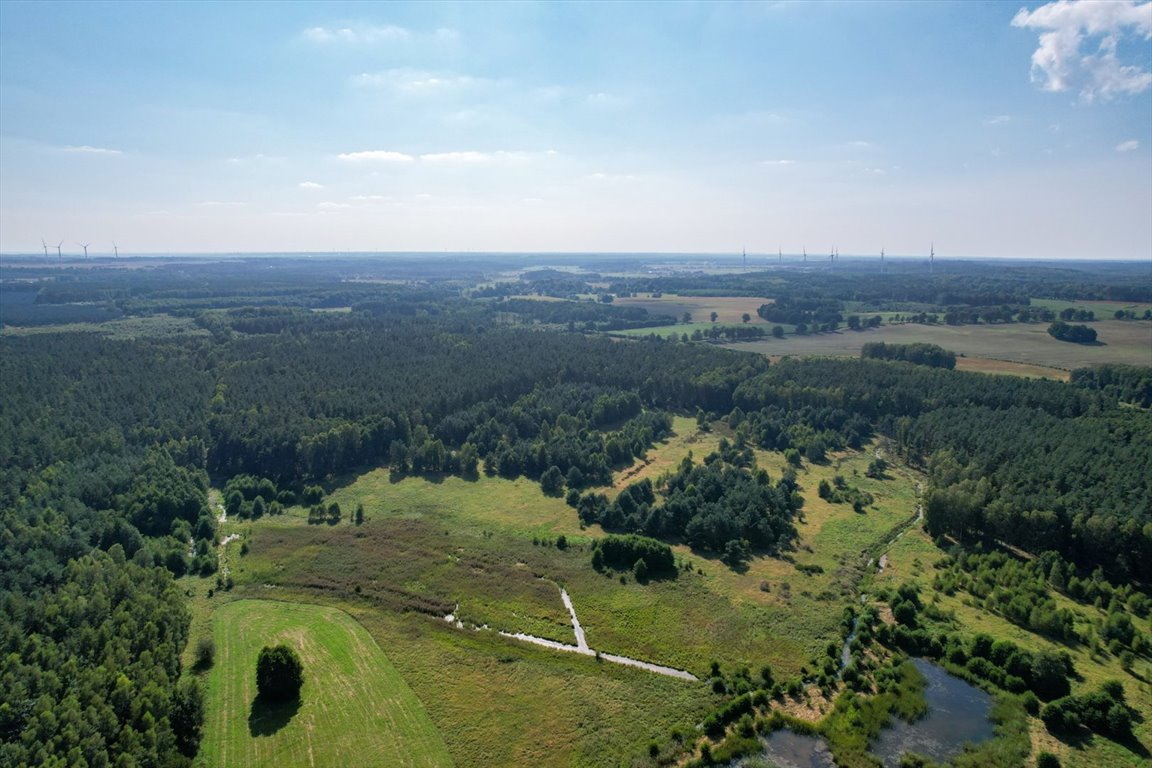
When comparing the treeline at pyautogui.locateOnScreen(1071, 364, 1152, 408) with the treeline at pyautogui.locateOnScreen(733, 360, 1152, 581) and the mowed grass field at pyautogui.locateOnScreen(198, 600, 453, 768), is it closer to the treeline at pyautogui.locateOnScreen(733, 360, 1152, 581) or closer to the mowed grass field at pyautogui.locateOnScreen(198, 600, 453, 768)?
the treeline at pyautogui.locateOnScreen(733, 360, 1152, 581)

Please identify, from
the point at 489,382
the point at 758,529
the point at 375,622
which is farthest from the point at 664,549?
the point at 489,382

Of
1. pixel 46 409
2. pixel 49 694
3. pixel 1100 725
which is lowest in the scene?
pixel 1100 725

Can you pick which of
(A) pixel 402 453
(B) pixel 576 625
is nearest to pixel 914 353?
(A) pixel 402 453

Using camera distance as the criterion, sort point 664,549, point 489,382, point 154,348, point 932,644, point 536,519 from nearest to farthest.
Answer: point 932,644 → point 664,549 → point 536,519 → point 489,382 → point 154,348

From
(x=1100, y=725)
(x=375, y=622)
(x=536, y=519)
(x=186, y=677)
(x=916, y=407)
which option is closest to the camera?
(x=1100, y=725)

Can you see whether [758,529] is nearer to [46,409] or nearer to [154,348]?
[46,409]
